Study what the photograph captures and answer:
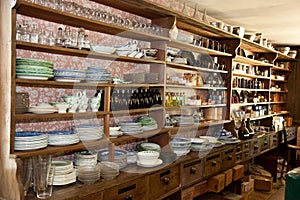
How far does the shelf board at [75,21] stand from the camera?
5.80ft

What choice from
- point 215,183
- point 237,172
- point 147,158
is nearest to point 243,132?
point 237,172

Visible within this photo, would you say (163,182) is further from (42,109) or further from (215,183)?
(42,109)

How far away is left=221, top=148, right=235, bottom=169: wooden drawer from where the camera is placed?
136 inches

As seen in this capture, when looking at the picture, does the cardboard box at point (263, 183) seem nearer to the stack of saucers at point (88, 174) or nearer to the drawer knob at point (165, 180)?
the drawer knob at point (165, 180)

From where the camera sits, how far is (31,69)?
1.74m

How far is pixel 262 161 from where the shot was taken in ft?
17.0

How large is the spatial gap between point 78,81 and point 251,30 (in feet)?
11.9

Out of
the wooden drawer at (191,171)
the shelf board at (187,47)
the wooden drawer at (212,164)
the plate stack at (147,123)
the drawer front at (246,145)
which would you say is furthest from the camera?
the drawer front at (246,145)

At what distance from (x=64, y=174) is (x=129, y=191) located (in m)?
0.50

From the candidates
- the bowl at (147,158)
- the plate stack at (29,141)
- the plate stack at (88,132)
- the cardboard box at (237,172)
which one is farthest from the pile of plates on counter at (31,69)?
the cardboard box at (237,172)

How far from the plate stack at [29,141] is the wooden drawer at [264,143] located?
3.61m

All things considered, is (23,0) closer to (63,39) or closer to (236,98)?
(63,39)

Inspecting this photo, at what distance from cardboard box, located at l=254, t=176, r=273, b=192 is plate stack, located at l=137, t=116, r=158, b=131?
2.64 meters

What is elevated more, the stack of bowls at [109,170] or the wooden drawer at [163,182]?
the stack of bowls at [109,170]
